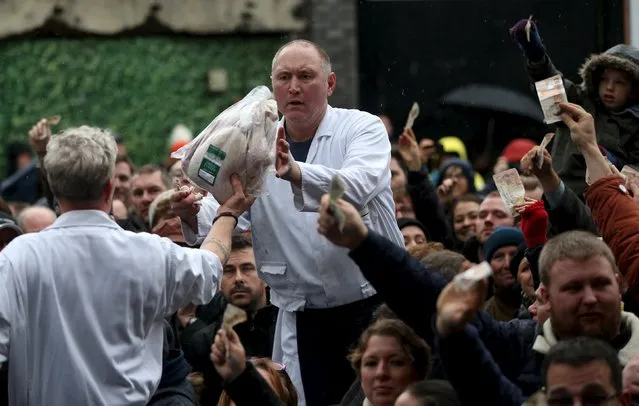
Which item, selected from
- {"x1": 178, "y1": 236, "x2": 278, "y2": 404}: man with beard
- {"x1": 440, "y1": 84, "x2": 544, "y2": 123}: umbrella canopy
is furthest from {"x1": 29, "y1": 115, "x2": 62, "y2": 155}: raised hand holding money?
{"x1": 440, "y1": 84, "x2": 544, "y2": 123}: umbrella canopy

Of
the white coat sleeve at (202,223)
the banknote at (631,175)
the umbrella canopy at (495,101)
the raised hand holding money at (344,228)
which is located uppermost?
the raised hand holding money at (344,228)

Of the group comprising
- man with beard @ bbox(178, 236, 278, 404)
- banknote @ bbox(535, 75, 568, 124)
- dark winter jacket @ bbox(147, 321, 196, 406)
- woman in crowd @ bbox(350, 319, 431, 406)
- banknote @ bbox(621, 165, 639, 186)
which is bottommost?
man with beard @ bbox(178, 236, 278, 404)

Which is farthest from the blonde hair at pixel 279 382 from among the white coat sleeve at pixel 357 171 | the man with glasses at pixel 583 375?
the man with glasses at pixel 583 375

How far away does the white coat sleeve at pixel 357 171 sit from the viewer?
22.5ft

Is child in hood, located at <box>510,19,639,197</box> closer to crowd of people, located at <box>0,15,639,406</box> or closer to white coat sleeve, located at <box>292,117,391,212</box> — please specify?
crowd of people, located at <box>0,15,639,406</box>

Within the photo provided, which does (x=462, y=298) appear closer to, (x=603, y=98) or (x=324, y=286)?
(x=324, y=286)

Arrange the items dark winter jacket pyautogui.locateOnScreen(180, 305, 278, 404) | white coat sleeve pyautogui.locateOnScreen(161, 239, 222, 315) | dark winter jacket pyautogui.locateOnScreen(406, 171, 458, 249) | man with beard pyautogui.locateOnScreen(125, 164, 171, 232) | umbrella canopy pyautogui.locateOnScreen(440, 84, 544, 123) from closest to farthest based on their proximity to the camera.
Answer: white coat sleeve pyautogui.locateOnScreen(161, 239, 222, 315) → dark winter jacket pyautogui.locateOnScreen(180, 305, 278, 404) → dark winter jacket pyautogui.locateOnScreen(406, 171, 458, 249) → man with beard pyautogui.locateOnScreen(125, 164, 171, 232) → umbrella canopy pyautogui.locateOnScreen(440, 84, 544, 123)

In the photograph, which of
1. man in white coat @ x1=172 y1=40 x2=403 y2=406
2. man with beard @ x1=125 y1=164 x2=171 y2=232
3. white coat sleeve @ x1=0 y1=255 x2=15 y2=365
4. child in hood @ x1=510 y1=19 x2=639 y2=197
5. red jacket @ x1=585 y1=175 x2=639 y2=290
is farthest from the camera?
man with beard @ x1=125 y1=164 x2=171 y2=232

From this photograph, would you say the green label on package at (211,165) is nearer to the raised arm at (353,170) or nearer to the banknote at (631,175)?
the raised arm at (353,170)

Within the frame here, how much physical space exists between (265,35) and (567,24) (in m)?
3.43

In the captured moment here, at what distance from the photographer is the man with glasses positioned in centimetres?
514

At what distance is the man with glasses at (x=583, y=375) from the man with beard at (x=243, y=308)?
2723mm

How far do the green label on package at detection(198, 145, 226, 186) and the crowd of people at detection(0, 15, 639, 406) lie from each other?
154mm

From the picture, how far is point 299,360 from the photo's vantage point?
7.56m
